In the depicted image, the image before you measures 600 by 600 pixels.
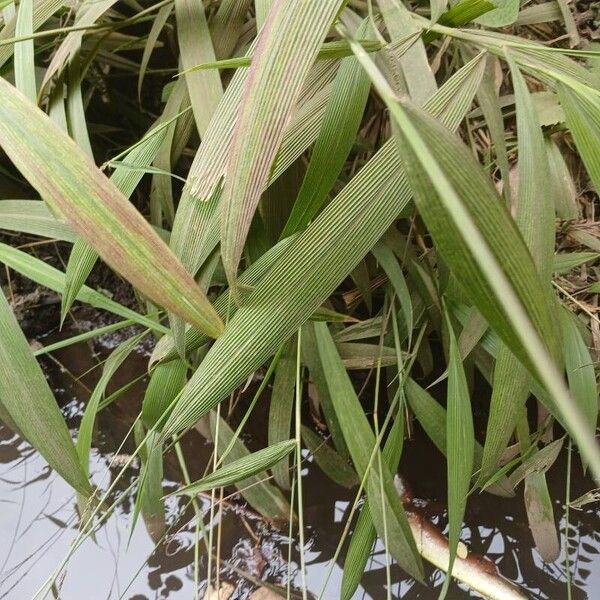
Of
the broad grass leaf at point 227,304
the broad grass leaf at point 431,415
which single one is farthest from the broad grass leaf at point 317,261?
the broad grass leaf at point 431,415

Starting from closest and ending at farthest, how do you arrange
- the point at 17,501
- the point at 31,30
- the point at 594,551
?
the point at 31,30 → the point at 594,551 → the point at 17,501

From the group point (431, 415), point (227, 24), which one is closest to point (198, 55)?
point (227, 24)

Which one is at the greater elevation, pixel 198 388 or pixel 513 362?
pixel 198 388

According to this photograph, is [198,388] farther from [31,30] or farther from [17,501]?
[17,501]

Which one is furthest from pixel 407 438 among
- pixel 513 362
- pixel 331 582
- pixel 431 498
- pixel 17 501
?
pixel 17 501

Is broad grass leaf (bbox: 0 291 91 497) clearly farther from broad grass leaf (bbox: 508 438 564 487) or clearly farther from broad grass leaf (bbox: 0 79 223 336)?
broad grass leaf (bbox: 508 438 564 487)

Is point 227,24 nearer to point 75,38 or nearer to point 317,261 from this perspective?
point 75,38

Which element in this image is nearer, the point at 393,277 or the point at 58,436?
the point at 58,436

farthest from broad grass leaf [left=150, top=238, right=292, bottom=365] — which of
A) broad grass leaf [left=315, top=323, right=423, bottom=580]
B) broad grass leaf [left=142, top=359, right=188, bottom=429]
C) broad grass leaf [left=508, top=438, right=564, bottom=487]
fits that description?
broad grass leaf [left=508, top=438, right=564, bottom=487]
